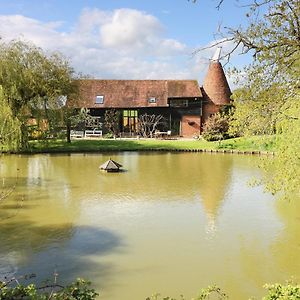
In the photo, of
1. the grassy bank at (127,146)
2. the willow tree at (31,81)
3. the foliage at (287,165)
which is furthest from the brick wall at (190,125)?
the foliage at (287,165)

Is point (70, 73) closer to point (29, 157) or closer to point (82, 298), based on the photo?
point (29, 157)

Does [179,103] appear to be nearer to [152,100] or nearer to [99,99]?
[152,100]

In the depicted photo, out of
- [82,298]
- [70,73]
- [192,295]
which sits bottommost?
[192,295]

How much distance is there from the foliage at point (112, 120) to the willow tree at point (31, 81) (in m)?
10.3

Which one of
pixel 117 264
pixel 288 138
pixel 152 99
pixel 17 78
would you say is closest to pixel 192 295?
pixel 117 264

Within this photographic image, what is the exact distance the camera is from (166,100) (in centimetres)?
4269

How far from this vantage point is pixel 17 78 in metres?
29.1

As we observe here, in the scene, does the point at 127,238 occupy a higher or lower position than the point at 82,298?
lower

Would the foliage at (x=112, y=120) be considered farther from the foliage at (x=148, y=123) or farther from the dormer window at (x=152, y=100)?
the dormer window at (x=152, y=100)

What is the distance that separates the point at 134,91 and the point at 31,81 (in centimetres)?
1577

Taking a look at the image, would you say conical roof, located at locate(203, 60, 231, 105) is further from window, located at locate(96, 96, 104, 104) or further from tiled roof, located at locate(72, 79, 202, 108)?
window, located at locate(96, 96, 104, 104)

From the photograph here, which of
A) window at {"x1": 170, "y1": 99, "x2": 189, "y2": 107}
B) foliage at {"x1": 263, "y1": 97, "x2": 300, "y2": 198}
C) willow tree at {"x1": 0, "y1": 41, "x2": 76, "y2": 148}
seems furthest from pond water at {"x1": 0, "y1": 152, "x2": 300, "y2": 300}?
window at {"x1": 170, "y1": 99, "x2": 189, "y2": 107}

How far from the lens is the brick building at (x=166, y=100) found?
140 ft

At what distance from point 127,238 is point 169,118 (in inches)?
1270
